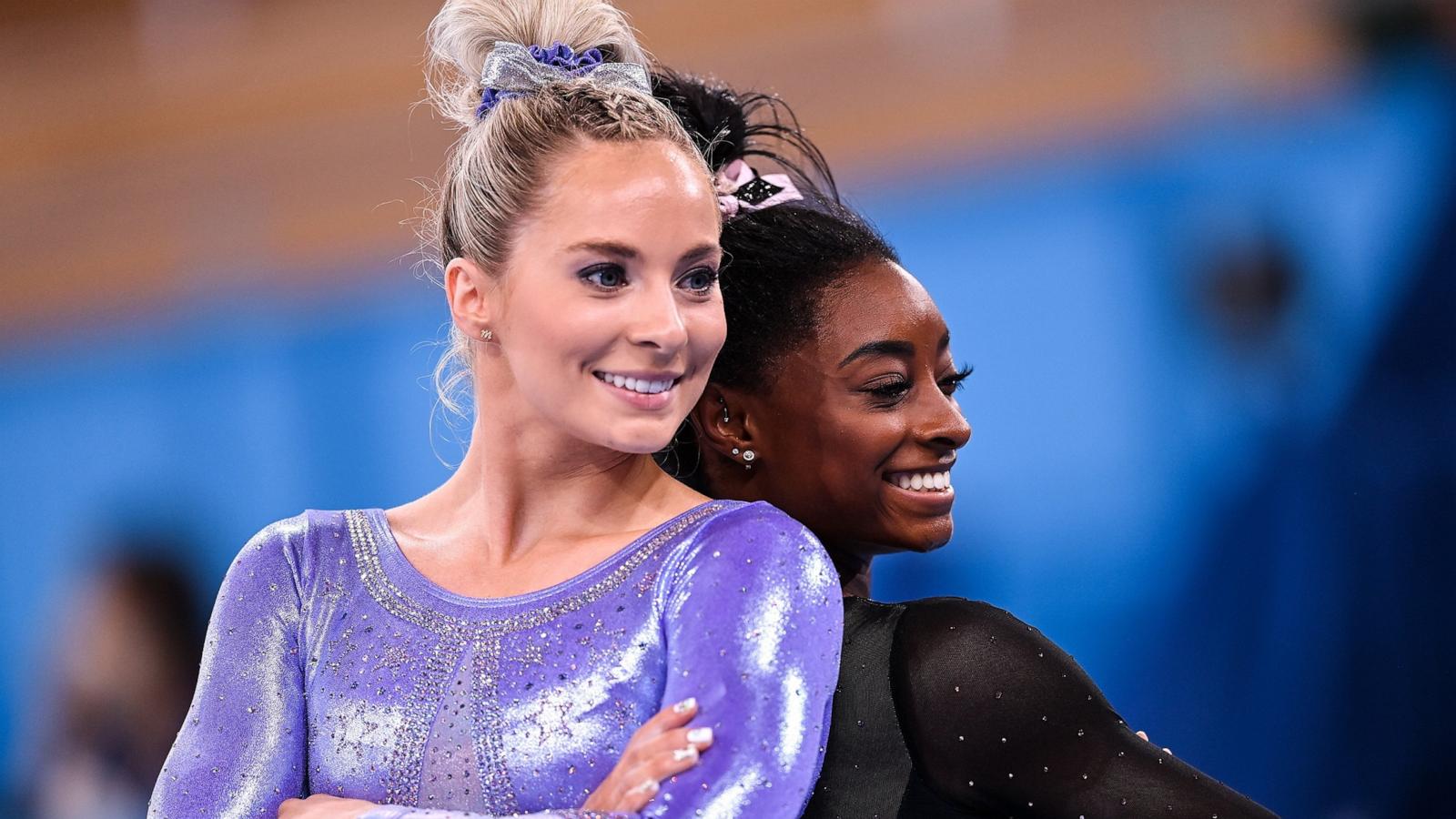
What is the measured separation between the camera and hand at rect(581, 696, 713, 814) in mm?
1151

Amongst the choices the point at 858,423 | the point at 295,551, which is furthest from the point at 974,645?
the point at 295,551

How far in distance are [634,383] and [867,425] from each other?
35 cm

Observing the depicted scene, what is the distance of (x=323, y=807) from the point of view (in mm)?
1284

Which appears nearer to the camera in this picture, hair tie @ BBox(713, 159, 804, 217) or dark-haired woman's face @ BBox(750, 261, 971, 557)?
dark-haired woman's face @ BBox(750, 261, 971, 557)

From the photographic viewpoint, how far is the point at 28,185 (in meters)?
3.34

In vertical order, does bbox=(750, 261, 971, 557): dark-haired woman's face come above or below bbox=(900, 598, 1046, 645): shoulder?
above

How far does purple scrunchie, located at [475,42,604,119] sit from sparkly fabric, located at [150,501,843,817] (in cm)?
44

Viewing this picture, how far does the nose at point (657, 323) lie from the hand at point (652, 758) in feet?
0.98

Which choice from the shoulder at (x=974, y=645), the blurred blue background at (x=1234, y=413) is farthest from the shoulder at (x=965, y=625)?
the blurred blue background at (x=1234, y=413)

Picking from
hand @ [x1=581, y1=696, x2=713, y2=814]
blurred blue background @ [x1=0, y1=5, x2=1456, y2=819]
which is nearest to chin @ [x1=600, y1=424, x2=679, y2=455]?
hand @ [x1=581, y1=696, x2=713, y2=814]

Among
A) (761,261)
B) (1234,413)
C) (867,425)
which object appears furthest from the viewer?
(1234,413)

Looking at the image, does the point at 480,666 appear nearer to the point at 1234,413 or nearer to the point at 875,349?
the point at 875,349

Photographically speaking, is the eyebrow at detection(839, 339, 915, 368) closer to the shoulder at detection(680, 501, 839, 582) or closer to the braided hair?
the braided hair

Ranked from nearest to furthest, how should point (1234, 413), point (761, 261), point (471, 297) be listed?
1. point (471, 297)
2. point (761, 261)
3. point (1234, 413)
